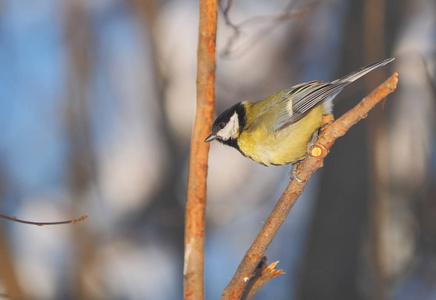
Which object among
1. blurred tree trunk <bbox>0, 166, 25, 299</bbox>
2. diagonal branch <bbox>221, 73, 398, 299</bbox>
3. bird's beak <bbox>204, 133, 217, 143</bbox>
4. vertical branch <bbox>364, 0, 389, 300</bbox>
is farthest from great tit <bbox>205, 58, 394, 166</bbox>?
blurred tree trunk <bbox>0, 166, 25, 299</bbox>

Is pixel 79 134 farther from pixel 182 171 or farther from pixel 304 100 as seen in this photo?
pixel 304 100

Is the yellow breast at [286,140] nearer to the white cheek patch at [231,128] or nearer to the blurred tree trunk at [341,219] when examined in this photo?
the white cheek patch at [231,128]

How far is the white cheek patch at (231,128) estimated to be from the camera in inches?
77.1

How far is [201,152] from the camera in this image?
5.94 feet

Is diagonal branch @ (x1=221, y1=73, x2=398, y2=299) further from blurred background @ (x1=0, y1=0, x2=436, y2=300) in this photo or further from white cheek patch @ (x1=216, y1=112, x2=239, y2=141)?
blurred background @ (x1=0, y1=0, x2=436, y2=300)

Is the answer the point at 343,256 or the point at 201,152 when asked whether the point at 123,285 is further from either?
the point at 201,152

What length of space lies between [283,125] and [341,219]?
182 cm

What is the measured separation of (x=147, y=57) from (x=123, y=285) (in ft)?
5.86

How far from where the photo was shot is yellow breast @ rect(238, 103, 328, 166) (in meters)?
1.76

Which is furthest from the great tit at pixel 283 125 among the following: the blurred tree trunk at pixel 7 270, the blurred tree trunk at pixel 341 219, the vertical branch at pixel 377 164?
the blurred tree trunk at pixel 7 270

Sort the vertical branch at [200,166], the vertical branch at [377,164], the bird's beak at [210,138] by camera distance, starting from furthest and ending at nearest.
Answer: the vertical branch at [377,164]
the bird's beak at [210,138]
the vertical branch at [200,166]

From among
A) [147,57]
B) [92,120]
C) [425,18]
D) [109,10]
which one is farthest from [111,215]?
[425,18]

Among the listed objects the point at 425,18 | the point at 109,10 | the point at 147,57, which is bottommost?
the point at 425,18

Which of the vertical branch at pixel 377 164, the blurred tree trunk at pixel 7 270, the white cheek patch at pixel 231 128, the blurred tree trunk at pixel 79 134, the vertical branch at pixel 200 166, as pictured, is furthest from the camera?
the blurred tree trunk at pixel 79 134
